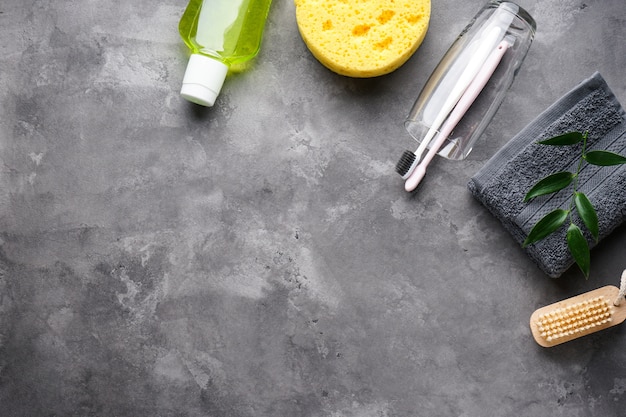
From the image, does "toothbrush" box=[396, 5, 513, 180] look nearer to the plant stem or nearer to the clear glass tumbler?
the clear glass tumbler

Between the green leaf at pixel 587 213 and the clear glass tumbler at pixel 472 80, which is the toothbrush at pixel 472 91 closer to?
the clear glass tumbler at pixel 472 80

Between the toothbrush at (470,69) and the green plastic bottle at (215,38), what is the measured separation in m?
0.28

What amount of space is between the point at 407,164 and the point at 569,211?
23cm

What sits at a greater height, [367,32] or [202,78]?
[367,32]

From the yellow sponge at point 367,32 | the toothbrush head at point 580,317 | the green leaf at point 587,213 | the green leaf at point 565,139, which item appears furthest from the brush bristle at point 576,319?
the yellow sponge at point 367,32

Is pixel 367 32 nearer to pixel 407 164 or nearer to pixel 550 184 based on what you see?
pixel 407 164

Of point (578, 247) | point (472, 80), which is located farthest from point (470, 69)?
point (578, 247)

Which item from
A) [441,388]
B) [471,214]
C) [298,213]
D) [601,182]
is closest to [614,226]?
[601,182]

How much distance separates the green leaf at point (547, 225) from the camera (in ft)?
2.87

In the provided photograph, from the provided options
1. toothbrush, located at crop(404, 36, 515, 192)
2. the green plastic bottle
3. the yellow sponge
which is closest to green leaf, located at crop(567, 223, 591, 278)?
Result: toothbrush, located at crop(404, 36, 515, 192)

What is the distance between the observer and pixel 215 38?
94cm

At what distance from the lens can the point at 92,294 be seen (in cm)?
100

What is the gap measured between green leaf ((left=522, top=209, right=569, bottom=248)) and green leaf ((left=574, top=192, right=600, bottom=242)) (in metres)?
0.02

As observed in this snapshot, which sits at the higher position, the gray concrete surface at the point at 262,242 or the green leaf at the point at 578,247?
the green leaf at the point at 578,247
